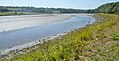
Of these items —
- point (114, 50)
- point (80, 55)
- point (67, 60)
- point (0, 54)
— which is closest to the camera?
point (67, 60)

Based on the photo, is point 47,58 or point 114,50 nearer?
point 47,58

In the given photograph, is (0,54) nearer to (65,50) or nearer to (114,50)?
(65,50)

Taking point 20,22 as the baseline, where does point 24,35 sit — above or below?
above

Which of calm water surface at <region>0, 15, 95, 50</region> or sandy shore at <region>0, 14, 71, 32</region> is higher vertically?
calm water surface at <region>0, 15, 95, 50</region>

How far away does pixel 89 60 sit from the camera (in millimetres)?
8273

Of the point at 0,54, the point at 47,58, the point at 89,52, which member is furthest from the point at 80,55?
the point at 0,54

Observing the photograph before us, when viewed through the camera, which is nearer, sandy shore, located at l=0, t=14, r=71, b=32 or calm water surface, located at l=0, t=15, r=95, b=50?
calm water surface, located at l=0, t=15, r=95, b=50

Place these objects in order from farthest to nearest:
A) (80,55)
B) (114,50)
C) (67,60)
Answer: (114,50)
(80,55)
(67,60)

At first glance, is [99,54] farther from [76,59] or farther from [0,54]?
[0,54]

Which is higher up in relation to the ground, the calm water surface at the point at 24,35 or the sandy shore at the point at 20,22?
the calm water surface at the point at 24,35

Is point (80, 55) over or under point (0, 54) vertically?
over

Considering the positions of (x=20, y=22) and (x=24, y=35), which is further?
(x=20, y=22)

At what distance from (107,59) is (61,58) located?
5.44 feet

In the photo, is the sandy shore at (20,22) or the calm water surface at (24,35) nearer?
the calm water surface at (24,35)
